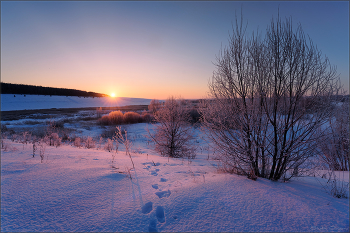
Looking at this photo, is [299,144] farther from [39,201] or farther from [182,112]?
[182,112]

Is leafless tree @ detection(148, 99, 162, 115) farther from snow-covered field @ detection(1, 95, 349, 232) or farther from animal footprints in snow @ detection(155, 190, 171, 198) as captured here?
animal footprints in snow @ detection(155, 190, 171, 198)

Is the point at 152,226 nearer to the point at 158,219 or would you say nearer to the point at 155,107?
the point at 158,219

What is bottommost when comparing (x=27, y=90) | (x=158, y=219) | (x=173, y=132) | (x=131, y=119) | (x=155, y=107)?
(x=158, y=219)

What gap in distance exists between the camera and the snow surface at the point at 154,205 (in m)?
1.66

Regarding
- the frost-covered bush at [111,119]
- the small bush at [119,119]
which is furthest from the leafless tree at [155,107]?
the frost-covered bush at [111,119]

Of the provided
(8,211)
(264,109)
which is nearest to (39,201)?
(8,211)

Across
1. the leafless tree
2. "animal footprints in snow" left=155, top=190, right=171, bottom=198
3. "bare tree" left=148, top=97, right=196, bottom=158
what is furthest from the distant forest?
"animal footprints in snow" left=155, top=190, right=171, bottom=198

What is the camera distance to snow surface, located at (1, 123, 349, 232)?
1655 mm

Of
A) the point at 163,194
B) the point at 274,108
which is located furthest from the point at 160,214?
the point at 274,108

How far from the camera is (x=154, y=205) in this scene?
2.00 metres

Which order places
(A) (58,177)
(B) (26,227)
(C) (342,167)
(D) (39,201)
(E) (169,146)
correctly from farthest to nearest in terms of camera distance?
(E) (169,146) < (C) (342,167) < (A) (58,177) < (D) (39,201) < (B) (26,227)

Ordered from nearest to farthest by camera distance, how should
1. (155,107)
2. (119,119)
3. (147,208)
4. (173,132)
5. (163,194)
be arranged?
(147,208) < (163,194) < (173,132) < (155,107) < (119,119)

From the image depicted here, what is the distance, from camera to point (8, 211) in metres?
1.74

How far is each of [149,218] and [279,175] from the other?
2935 mm
